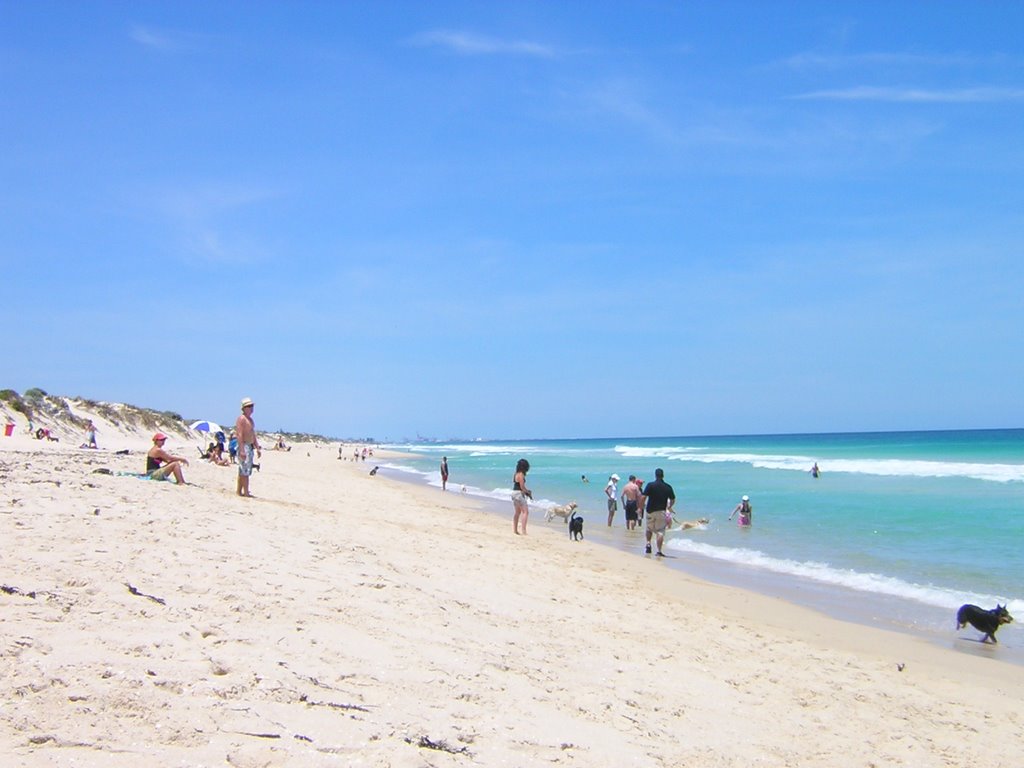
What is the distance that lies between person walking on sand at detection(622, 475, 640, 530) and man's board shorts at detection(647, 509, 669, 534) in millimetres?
4175

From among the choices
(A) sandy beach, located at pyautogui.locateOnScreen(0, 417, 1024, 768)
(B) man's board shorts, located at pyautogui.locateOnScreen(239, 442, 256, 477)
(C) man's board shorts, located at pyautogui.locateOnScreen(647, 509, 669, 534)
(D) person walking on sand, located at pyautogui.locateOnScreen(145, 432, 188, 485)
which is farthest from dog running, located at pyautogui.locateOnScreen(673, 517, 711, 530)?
(D) person walking on sand, located at pyautogui.locateOnScreen(145, 432, 188, 485)

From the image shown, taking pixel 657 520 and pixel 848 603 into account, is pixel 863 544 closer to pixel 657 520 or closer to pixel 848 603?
pixel 657 520

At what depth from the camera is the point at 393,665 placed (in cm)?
493

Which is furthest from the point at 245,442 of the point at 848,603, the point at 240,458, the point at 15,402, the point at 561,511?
the point at 15,402

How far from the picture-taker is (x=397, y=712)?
4.24 meters

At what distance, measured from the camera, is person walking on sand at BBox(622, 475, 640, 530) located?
1850 cm

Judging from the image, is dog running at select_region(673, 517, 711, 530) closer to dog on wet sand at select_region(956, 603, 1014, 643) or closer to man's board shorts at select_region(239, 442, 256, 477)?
dog on wet sand at select_region(956, 603, 1014, 643)

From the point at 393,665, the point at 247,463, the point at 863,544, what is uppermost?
the point at 247,463

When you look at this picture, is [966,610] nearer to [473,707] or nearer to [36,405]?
[473,707]

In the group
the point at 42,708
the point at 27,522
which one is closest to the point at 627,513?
the point at 27,522

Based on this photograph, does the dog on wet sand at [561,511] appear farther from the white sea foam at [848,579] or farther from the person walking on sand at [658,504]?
the person walking on sand at [658,504]

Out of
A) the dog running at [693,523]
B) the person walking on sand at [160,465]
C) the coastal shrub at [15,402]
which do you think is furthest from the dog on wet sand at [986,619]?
the coastal shrub at [15,402]

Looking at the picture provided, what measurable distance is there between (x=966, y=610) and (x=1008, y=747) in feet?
12.4

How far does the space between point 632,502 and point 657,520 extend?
4.43m
